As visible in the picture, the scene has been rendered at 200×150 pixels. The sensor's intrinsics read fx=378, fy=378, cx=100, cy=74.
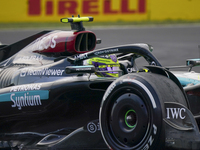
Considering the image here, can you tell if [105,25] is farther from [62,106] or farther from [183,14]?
[62,106]

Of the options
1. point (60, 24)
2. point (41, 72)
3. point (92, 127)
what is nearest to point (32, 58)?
point (41, 72)

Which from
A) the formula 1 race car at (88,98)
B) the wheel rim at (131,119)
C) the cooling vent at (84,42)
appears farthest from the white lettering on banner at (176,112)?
the cooling vent at (84,42)

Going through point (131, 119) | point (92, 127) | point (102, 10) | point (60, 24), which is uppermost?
point (102, 10)

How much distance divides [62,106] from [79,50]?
112cm

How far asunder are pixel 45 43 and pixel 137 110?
2.10m

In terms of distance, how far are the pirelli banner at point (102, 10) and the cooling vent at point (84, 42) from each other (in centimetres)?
1229

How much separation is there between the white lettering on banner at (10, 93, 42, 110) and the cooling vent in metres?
1.01

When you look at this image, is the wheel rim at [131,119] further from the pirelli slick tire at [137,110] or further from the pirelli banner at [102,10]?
the pirelli banner at [102,10]

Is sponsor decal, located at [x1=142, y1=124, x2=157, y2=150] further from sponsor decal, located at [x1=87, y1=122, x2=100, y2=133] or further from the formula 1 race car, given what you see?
sponsor decal, located at [x1=87, y1=122, x2=100, y2=133]

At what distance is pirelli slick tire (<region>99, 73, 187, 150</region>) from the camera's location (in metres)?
2.77

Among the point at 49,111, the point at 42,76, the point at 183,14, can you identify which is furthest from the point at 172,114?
the point at 183,14

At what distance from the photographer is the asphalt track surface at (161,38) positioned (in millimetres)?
10562

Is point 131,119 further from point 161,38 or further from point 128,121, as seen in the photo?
point 161,38

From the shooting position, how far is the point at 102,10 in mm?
17266
